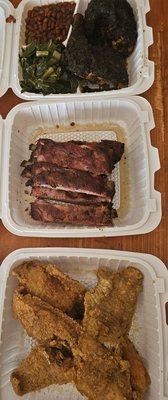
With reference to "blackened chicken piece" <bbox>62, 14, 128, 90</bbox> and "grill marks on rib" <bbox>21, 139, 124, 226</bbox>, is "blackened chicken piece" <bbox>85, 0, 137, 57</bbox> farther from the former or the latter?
"grill marks on rib" <bbox>21, 139, 124, 226</bbox>

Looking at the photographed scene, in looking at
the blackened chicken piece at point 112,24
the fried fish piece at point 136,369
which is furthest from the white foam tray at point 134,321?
the blackened chicken piece at point 112,24

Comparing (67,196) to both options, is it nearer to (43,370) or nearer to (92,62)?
(92,62)

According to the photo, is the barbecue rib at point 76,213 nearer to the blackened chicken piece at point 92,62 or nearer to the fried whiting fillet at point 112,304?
the fried whiting fillet at point 112,304

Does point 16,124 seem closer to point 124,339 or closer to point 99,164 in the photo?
point 99,164

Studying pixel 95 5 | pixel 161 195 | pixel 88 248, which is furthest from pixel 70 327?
pixel 95 5

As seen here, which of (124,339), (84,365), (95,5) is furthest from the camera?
(95,5)

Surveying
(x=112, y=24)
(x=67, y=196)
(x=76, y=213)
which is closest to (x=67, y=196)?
(x=67, y=196)

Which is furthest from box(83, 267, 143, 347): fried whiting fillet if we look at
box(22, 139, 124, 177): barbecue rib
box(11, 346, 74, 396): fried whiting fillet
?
box(22, 139, 124, 177): barbecue rib
